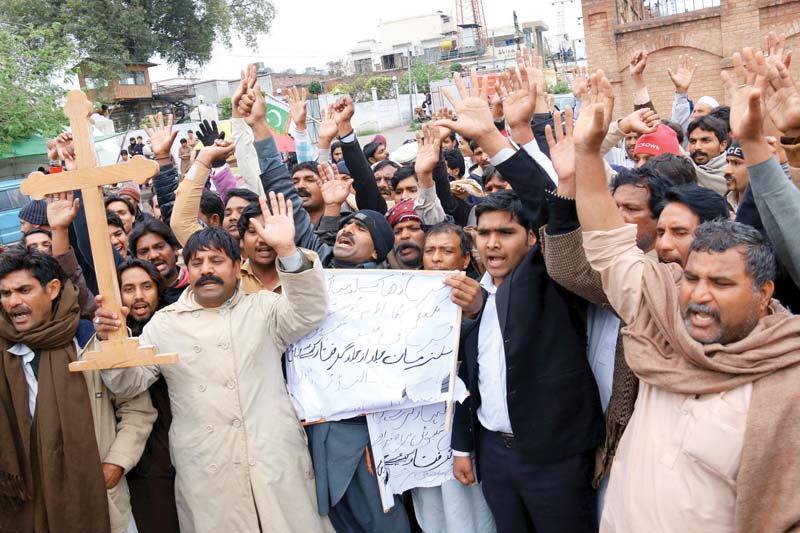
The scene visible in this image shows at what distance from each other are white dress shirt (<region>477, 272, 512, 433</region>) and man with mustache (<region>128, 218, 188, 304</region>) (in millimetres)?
1991

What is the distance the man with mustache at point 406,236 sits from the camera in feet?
13.7

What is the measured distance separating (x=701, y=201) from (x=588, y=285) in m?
0.69

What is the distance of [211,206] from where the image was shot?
4.83 meters

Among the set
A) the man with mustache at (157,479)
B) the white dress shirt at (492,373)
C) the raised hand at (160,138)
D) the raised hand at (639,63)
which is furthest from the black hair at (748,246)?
the raised hand at (639,63)

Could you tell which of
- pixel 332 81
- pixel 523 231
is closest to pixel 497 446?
pixel 523 231

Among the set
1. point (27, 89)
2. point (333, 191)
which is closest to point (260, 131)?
point (333, 191)

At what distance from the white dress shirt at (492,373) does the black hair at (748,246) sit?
101cm

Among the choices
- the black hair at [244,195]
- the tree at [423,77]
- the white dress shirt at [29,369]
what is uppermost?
the tree at [423,77]

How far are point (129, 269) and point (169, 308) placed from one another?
61 centimetres

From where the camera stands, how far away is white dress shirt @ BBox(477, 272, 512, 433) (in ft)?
9.94

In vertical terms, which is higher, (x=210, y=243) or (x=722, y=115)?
(x=722, y=115)

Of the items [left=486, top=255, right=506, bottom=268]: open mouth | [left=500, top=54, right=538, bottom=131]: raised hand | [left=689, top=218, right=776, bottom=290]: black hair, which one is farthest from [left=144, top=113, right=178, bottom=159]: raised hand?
[left=689, top=218, right=776, bottom=290]: black hair

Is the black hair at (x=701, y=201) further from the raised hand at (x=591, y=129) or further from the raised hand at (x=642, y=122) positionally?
the raised hand at (x=642, y=122)

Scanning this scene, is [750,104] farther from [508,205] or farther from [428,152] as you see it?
[428,152]
